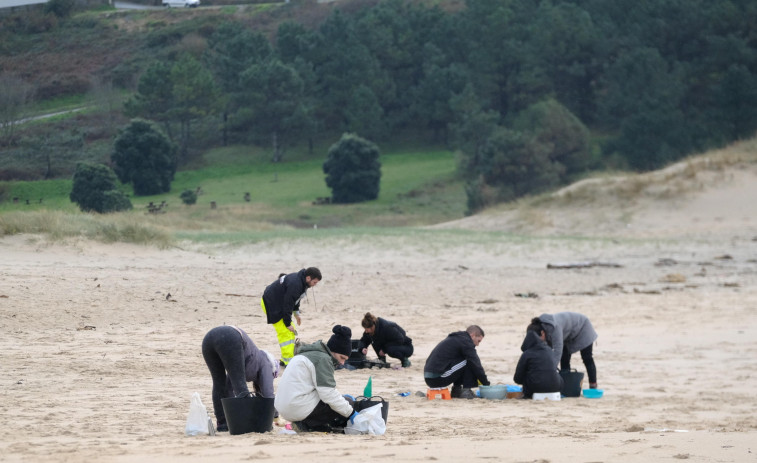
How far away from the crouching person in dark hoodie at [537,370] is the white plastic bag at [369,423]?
3.21 m

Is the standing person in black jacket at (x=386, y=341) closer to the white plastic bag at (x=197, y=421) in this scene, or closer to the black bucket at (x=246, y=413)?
the black bucket at (x=246, y=413)

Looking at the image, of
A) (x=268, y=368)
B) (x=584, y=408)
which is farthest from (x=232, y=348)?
(x=584, y=408)

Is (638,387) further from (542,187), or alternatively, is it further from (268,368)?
(542,187)

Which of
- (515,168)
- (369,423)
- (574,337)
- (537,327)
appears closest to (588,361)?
(574,337)

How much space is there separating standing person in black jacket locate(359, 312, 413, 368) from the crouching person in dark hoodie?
1978 mm

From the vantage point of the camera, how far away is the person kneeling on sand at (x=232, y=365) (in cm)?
784

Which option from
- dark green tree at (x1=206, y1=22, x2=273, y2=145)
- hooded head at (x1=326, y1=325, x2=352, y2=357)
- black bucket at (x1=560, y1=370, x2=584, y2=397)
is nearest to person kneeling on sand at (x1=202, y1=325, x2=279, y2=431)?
hooded head at (x1=326, y1=325, x2=352, y2=357)

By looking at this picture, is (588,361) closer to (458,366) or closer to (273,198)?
(458,366)

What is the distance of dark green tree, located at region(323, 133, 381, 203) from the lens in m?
47.8

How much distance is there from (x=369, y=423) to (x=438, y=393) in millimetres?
3114

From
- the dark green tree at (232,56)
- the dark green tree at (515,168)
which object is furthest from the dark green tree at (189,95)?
the dark green tree at (515,168)

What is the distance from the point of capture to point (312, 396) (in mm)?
7797

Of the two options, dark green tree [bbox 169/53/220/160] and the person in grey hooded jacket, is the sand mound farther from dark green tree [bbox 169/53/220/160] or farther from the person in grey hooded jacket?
the person in grey hooded jacket

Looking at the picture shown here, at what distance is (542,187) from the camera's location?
46781mm
